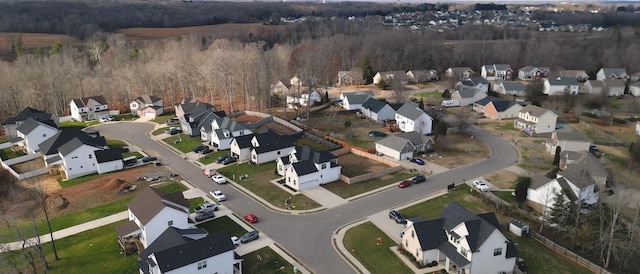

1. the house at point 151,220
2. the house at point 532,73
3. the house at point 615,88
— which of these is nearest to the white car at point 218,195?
the house at point 151,220

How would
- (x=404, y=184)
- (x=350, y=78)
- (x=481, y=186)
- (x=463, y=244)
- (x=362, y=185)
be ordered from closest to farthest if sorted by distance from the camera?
(x=463, y=244)
(x=481, y=186)
(x=404, y=184)
(x=362, y=185)
(x=350, y=78)

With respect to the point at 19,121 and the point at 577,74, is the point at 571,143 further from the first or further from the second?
the point at 19,121

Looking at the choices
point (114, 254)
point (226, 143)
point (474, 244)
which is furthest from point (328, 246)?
point (226, 143)

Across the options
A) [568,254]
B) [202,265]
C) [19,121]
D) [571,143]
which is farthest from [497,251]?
[19,121]

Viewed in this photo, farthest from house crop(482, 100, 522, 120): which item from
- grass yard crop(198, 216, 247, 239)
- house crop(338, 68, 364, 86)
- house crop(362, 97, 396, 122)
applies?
grass yard crop(198, 216, 247, 239)

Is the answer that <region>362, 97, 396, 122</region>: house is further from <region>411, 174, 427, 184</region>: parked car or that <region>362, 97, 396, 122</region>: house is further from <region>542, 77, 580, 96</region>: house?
<region>542, 77, 580, 96</region>: house

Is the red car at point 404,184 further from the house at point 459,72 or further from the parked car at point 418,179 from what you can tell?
the house at point 459,72
